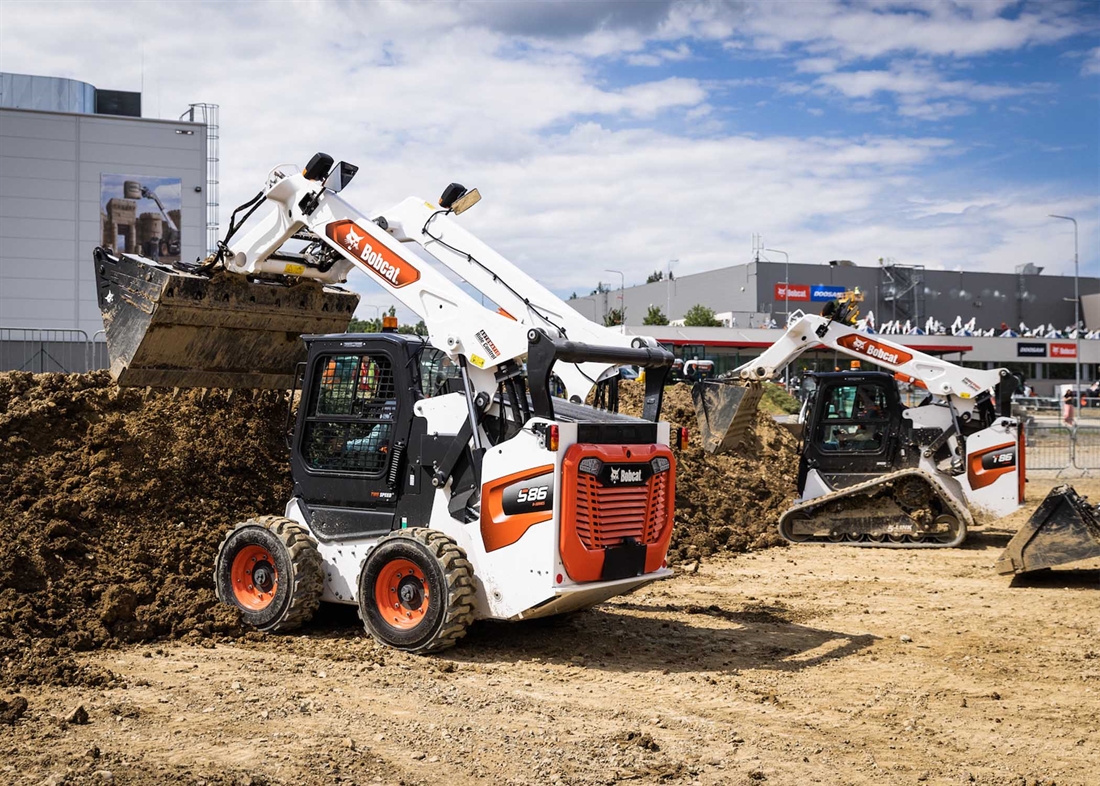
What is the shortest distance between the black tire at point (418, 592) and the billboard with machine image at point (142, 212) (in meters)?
46.8

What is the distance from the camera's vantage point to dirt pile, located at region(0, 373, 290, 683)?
296 inches

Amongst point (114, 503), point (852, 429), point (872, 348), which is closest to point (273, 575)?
point (114, 503)

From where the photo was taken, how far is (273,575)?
26.5 ft

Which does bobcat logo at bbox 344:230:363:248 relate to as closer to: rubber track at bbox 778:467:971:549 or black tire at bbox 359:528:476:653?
black tire at bbox 359:528:476:653

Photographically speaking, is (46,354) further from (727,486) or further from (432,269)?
(432,269)

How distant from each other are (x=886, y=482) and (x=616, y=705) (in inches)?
313

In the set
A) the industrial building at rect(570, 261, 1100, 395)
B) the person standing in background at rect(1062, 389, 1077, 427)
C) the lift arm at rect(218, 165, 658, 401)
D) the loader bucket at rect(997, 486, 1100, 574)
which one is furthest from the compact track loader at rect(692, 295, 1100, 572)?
the industrial building at rect(570, 261, 1100, 395)

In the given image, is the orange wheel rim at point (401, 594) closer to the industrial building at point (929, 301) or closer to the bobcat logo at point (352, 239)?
the bobcat logo at point (352, 239)

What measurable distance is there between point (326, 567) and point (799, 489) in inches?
312

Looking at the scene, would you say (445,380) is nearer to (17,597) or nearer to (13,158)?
(17,597)

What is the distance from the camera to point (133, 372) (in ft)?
30.7

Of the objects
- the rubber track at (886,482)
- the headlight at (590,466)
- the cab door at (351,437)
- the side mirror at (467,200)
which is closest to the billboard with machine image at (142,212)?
the rubber track at (886,482)

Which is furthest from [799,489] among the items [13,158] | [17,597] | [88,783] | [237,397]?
[13,158]

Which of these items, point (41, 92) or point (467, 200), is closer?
point (467, 200)
